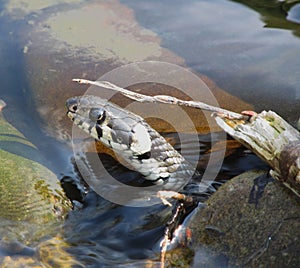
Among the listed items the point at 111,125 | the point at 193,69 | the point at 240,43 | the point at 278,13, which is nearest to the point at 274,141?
the point at 111,125

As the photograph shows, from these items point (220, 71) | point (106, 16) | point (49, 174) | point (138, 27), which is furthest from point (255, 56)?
point (49, 174)

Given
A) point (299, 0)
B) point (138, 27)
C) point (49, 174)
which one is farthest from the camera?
point (299, 0)

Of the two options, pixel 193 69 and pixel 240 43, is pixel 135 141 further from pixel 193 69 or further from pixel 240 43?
pixel 240 43

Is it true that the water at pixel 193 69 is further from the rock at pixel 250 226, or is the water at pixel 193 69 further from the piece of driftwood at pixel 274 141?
the piece of driftwood at pixel 274 141

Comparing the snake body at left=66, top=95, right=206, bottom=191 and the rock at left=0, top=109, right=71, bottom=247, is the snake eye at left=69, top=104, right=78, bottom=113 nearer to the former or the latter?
the snake body at left=66, top=95, right=206, bottom=191

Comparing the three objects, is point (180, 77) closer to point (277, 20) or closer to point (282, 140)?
point (277, 20)
